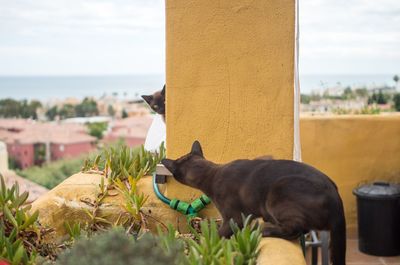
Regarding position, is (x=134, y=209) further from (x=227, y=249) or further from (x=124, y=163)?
(x=227, y=249)

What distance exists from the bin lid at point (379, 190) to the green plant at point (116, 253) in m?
3.48

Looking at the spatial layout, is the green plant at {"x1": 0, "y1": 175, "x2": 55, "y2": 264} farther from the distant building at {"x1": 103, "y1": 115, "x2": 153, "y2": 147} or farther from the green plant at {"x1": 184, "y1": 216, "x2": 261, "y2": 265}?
the distant building at {"x1": 103, "y1": 115, "x2": 153, "y2": 147}

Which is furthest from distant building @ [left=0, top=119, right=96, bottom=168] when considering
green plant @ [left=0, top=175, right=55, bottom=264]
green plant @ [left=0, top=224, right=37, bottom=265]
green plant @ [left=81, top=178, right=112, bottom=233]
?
green plant @ [left=0, top=224, right=37, bottom=265]

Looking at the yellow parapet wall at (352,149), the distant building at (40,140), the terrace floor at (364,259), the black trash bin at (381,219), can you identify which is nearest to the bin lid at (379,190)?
the black trash bin at (381,219)

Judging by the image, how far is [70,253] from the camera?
193 centimetres

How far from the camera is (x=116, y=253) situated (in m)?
1.88

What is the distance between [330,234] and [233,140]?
80 cm

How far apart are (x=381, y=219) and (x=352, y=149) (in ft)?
2.57

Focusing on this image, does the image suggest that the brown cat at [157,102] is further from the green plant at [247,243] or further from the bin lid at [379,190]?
the bin lid at [379,190]

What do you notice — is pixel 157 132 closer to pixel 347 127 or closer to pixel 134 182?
pixel 134 182

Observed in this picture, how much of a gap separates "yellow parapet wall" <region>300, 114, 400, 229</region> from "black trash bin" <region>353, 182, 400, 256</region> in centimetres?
44

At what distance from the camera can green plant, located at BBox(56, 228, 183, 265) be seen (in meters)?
1.83

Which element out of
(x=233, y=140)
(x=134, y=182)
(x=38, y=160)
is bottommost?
(x=38, y=160)

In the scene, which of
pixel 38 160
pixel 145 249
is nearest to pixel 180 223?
pixel 145 249
